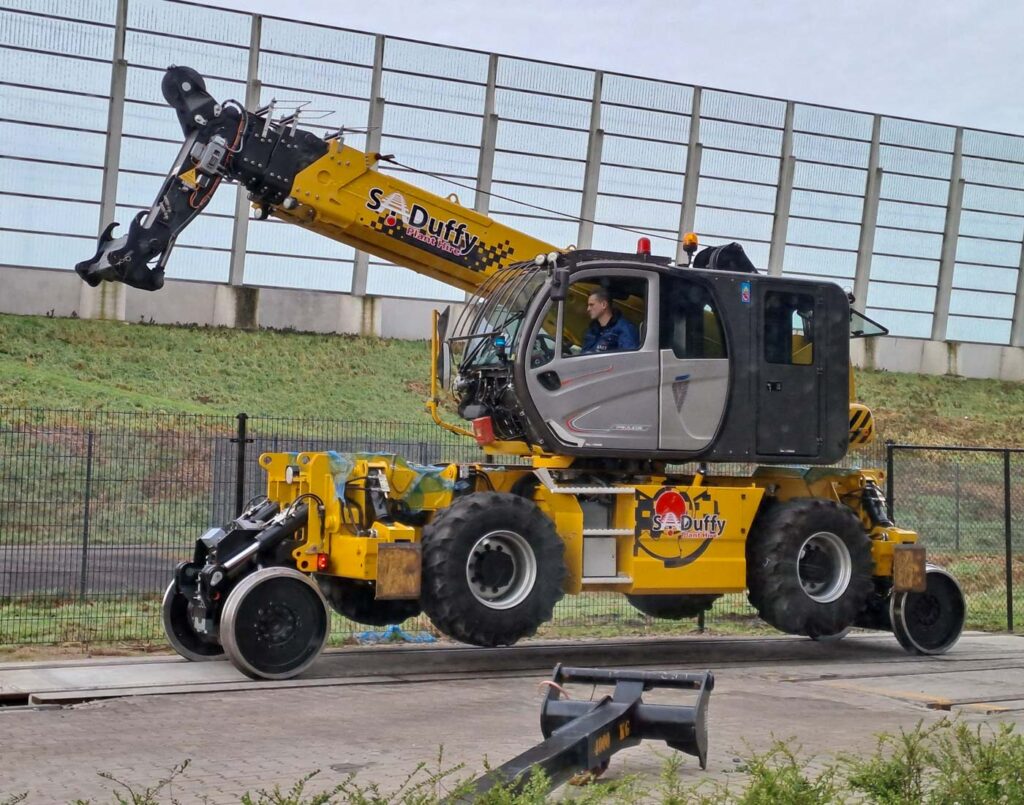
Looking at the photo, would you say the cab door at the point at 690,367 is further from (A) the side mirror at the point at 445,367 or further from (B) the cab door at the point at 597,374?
(A) the side mirror at the point at 445,367

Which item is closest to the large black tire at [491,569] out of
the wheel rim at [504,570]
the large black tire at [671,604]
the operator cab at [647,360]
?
the wheel rim at [504,570]

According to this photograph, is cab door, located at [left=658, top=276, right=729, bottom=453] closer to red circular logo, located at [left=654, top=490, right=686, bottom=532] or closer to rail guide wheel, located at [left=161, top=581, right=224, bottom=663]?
red circular logo, located at [left=654, top=490, right=686, bottom=532]

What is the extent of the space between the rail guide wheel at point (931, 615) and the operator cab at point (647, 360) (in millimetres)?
1761

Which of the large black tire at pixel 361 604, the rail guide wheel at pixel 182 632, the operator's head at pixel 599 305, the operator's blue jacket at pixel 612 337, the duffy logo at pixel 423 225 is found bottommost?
the rail guide wheel at pixel 182 632

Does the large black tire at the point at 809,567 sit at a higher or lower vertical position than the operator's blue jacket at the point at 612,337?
lower

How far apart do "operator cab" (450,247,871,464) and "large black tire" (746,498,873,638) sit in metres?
0.64

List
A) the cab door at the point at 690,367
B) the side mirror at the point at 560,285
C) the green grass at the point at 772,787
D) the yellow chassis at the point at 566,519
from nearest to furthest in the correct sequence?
the green grass at the point at 772,787 < the yellow chassis at the point at 566,519 < the side mirror at the point at 560,285 < the cab door at the point at 690,367

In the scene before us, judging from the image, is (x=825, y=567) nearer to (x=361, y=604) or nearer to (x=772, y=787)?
(x=361, y=604)

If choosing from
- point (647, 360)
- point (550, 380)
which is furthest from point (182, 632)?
point (647, 360)

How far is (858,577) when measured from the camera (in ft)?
44.6

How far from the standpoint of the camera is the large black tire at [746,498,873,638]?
13094 millimetres

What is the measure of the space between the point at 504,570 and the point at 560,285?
245cm

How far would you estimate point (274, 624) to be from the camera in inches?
444

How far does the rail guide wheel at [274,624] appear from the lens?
11.1m
